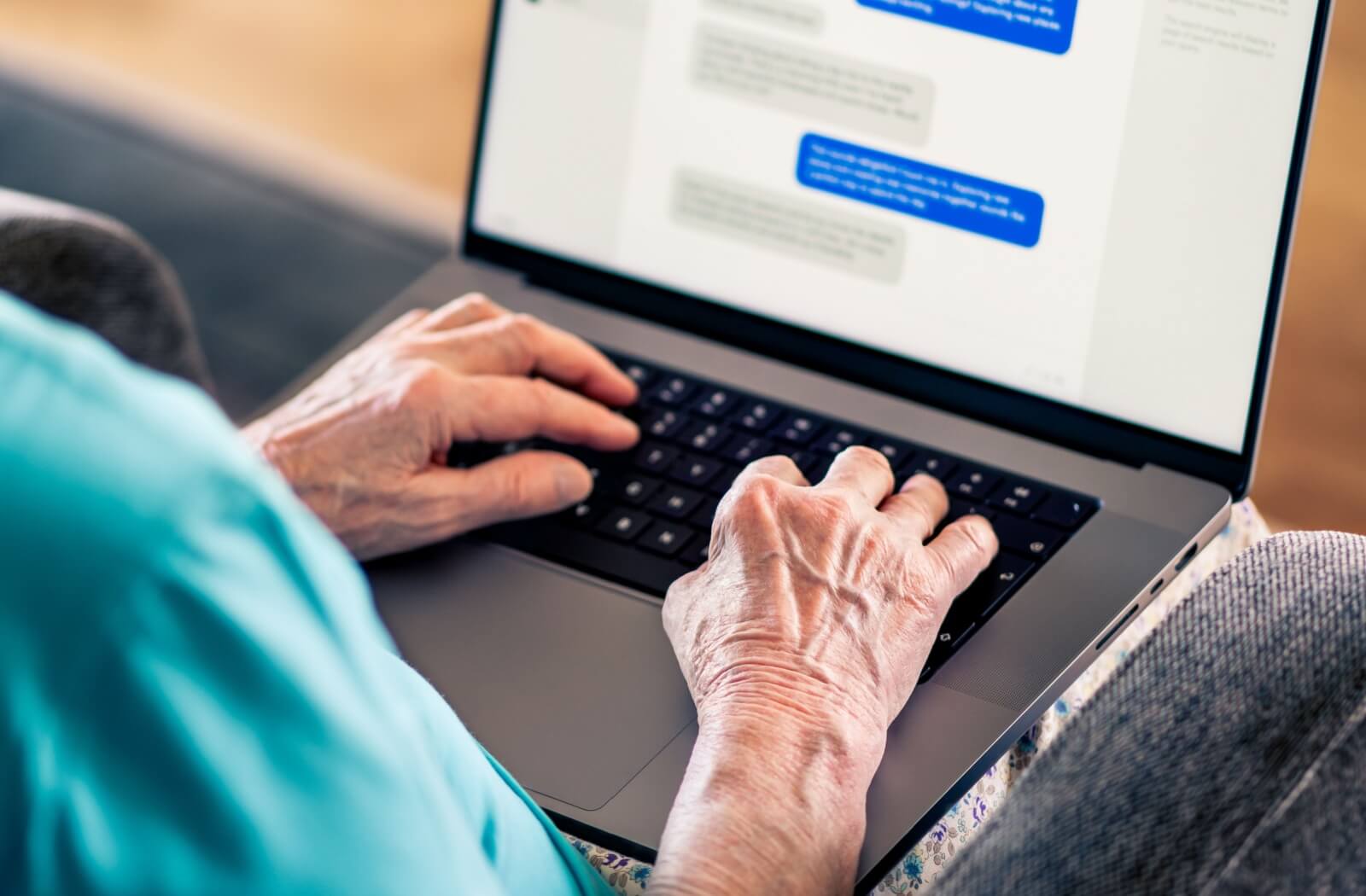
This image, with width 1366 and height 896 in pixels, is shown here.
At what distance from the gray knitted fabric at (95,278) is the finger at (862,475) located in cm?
47

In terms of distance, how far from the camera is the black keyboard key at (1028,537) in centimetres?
71

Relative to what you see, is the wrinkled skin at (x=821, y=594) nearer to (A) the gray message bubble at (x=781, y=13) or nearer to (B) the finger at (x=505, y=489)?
(B) the finger at (x=505, y=489)

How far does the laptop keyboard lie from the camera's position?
0.72 metres

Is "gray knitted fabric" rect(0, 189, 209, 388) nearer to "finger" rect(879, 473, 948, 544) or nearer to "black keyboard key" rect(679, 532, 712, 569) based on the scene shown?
"black keyboard key" rect(679, 532, 712, 569)

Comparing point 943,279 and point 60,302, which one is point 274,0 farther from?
point 943,279

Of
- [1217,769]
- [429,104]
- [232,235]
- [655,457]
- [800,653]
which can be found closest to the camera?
[1217,769]

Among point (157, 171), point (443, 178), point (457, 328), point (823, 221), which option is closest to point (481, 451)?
point (457, 328)

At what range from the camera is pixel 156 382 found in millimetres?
300

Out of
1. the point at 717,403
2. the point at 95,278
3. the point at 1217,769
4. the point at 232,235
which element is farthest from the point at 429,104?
the point at 1217,769

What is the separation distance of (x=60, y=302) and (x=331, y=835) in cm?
64

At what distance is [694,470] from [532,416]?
10 centimetres

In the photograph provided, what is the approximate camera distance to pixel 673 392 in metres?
0.85

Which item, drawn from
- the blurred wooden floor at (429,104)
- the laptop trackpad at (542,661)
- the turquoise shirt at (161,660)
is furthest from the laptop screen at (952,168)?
the blurred wooden floor at (429,104)

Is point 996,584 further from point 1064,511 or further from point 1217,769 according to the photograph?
point 1217,769
